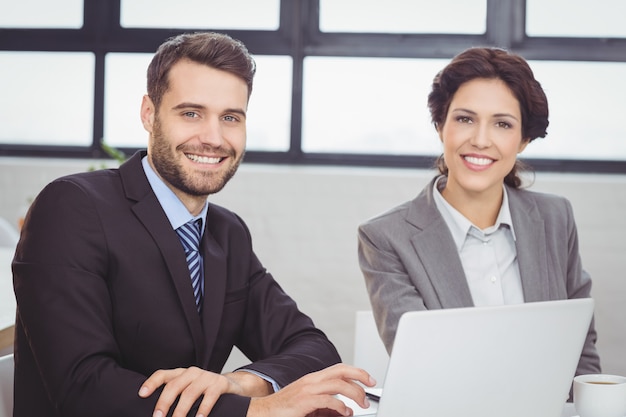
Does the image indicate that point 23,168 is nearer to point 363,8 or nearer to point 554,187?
point 363,8

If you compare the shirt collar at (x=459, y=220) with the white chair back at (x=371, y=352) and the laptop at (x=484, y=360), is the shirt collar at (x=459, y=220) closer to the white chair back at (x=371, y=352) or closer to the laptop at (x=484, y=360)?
the white chair back at (x=371, y=352)

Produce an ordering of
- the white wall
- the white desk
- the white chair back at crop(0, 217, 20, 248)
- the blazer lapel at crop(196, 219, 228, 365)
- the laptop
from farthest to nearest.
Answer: the white wall → the white chair back at crop(0, 217, 20, 248) → the white desk → the blazer lapel at crop(196, 219, 228, 365) → the laptop

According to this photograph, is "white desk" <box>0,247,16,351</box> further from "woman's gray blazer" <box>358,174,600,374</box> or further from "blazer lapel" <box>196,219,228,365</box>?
"woman's gray blazer" <box>358,174,600,374</box>

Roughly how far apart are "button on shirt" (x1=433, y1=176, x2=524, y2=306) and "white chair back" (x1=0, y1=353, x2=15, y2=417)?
113 centimetres

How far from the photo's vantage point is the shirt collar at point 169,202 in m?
1.77

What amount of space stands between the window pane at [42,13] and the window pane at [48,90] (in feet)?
0.45

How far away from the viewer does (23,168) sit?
4031mm

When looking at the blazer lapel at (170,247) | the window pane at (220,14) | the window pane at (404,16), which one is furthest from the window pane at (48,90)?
the blazer lapel at (170,247)

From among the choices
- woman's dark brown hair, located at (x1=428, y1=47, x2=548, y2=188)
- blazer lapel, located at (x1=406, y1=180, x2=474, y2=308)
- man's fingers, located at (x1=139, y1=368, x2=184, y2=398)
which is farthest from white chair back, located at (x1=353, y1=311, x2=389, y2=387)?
man's fingers, located at (x1=139, y1=368, x2=184, y2=398)

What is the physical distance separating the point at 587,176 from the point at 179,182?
263 cm

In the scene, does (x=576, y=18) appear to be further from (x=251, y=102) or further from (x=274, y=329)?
(x=274, y=329)

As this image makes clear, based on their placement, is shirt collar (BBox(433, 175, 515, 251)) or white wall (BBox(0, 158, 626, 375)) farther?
white wall (BBox(0, 158, 626, 375))

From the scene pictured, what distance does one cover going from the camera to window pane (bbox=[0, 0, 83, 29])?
4172 mm

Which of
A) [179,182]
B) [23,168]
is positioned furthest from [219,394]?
[23,168]
